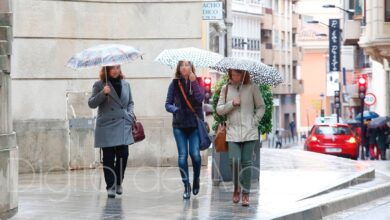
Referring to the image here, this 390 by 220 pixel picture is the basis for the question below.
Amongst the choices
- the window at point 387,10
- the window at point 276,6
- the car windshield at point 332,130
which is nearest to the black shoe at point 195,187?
the car windshield at point 332,130

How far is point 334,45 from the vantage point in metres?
64.6

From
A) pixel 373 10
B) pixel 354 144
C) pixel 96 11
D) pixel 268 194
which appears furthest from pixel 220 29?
pixel 268 194

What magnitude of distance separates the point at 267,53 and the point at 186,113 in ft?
267

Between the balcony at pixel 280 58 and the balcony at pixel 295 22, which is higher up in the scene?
the balcony at pixel 295 22

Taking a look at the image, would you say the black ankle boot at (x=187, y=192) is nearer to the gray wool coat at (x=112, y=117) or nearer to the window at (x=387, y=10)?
the gray wool coat at (x=112, y=117)

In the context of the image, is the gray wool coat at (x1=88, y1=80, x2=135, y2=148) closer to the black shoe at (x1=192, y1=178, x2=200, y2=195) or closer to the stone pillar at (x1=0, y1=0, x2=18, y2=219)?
the black shoe at (x1=192, y1=178, x2=200, y2=195)

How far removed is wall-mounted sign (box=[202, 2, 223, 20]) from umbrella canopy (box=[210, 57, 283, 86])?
8.32 metres

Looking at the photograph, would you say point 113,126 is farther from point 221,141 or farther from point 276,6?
point 276,6

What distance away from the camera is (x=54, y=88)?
57.1ft

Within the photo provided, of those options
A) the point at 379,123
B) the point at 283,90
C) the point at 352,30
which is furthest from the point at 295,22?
the point at 379,123

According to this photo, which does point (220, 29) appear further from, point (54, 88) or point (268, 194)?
point (268, 194)

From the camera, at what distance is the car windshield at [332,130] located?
35.5m

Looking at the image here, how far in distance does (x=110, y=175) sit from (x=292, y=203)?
2.38 metres

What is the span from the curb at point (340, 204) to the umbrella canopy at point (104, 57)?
2.93 metres
